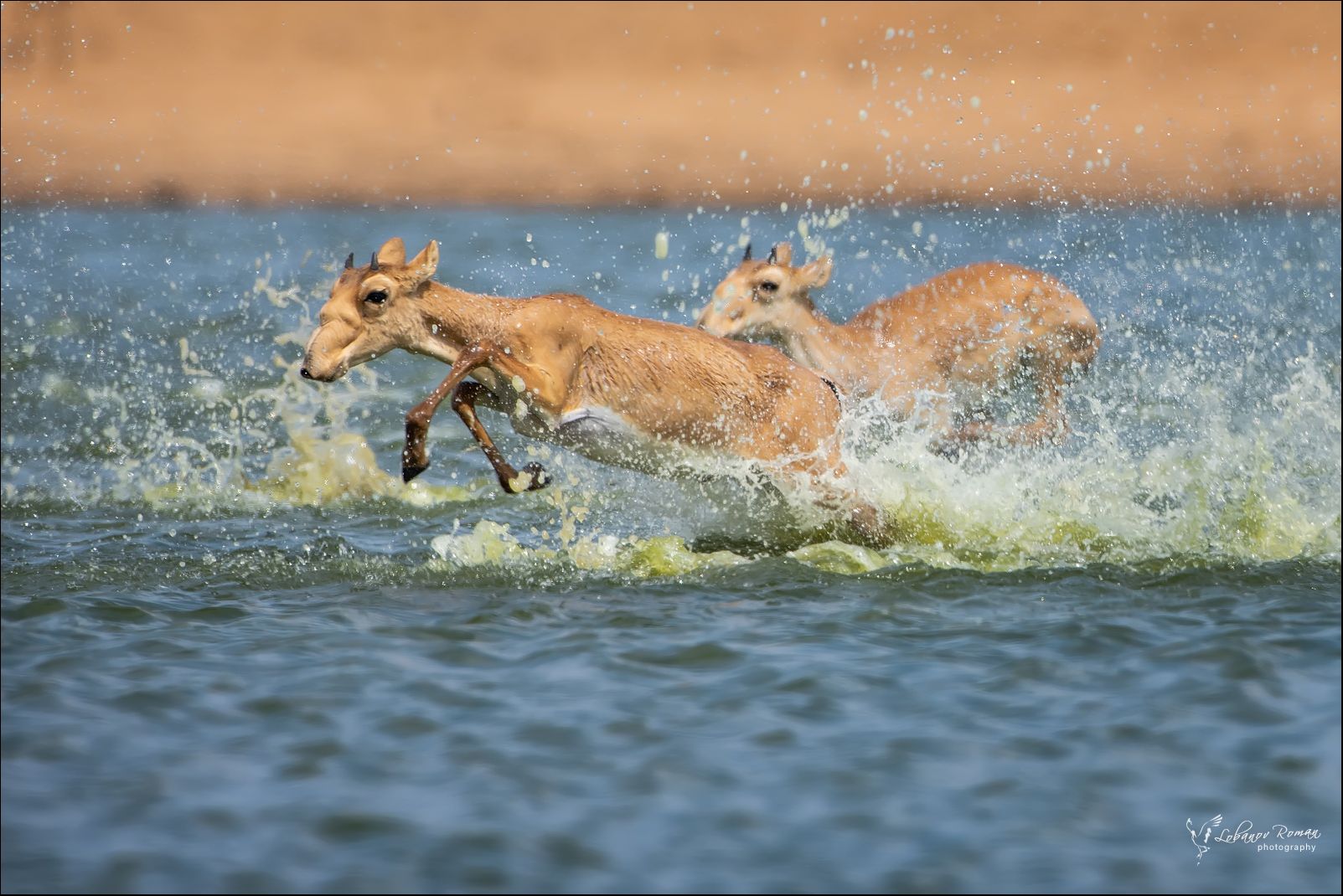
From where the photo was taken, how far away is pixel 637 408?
8945 millimetres

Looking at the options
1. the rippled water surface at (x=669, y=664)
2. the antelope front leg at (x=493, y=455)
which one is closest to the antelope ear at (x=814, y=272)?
the rippled water surface at (x=669, y=664)

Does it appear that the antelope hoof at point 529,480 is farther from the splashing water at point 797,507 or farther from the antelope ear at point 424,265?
the antelope ear at point 424,265

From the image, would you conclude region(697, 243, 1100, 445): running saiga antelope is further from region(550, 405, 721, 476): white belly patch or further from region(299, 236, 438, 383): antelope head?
region(299, 236, 438, 383): antelope head

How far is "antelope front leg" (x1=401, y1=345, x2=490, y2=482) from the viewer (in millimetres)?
8297

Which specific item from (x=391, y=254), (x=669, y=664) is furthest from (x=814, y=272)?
(x=669, y=664)

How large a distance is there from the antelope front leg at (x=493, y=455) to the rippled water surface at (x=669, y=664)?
595 millimetres

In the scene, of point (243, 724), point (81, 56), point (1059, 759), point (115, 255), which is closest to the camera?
point (1059, 759)

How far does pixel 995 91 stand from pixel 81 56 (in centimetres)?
1932

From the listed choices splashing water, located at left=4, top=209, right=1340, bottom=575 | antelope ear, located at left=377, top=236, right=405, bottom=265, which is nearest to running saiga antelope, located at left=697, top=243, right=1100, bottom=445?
splashing water, located at left=4, top=209, right=1340, bottom=575

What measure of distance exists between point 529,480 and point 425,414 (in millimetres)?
688

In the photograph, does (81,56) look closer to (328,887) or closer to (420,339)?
(420,339)

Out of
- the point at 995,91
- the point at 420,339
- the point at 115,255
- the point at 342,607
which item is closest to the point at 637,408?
the point at 420,339

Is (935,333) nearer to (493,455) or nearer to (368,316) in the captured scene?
(493,455)

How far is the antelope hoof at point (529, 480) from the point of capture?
28.2 ft
